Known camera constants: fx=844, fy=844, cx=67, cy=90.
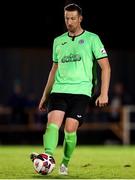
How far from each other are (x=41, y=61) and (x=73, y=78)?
1753 centimetres

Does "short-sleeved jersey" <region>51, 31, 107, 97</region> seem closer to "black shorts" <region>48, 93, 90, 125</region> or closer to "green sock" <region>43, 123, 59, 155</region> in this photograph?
"black shorts" <region>48, 93, 90, 125</region>

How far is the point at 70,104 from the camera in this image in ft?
35.3

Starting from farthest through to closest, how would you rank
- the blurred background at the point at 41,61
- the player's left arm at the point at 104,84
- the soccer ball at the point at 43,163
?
1. the blurred background at the point at 41,61
2. the player's left arm at the point at 104,84
3. the soccer ball at the point at 43,163

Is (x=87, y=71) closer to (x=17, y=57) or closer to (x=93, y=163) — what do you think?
(x=93, y=163)

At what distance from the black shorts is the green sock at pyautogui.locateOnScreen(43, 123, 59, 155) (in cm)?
27

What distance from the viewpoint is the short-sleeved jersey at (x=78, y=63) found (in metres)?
10.7

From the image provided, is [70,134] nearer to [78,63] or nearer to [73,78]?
[73,78]

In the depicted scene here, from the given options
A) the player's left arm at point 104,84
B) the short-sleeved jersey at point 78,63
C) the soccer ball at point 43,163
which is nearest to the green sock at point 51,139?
the soccer ball at point 43,163

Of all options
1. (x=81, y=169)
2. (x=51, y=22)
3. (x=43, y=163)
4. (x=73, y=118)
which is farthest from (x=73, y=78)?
(x=51, y=22)

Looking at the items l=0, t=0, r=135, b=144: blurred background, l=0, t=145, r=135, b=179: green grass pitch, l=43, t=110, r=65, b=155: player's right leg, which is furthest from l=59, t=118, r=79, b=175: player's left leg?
l=0, t=0, r=135, b=144: blurred background

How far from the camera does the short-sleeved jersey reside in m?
10.7

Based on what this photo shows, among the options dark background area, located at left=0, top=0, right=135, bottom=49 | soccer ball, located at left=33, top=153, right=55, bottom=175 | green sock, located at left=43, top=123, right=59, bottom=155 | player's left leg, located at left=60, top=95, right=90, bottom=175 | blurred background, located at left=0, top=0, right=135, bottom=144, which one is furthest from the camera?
dark background area, located at left=0, top=0, right=135, bottom=49

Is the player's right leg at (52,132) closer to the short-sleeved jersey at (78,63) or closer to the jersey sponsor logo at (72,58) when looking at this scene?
the short-sleeved jersey at (78,63)

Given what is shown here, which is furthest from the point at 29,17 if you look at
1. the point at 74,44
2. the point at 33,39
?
the point at 74,44
